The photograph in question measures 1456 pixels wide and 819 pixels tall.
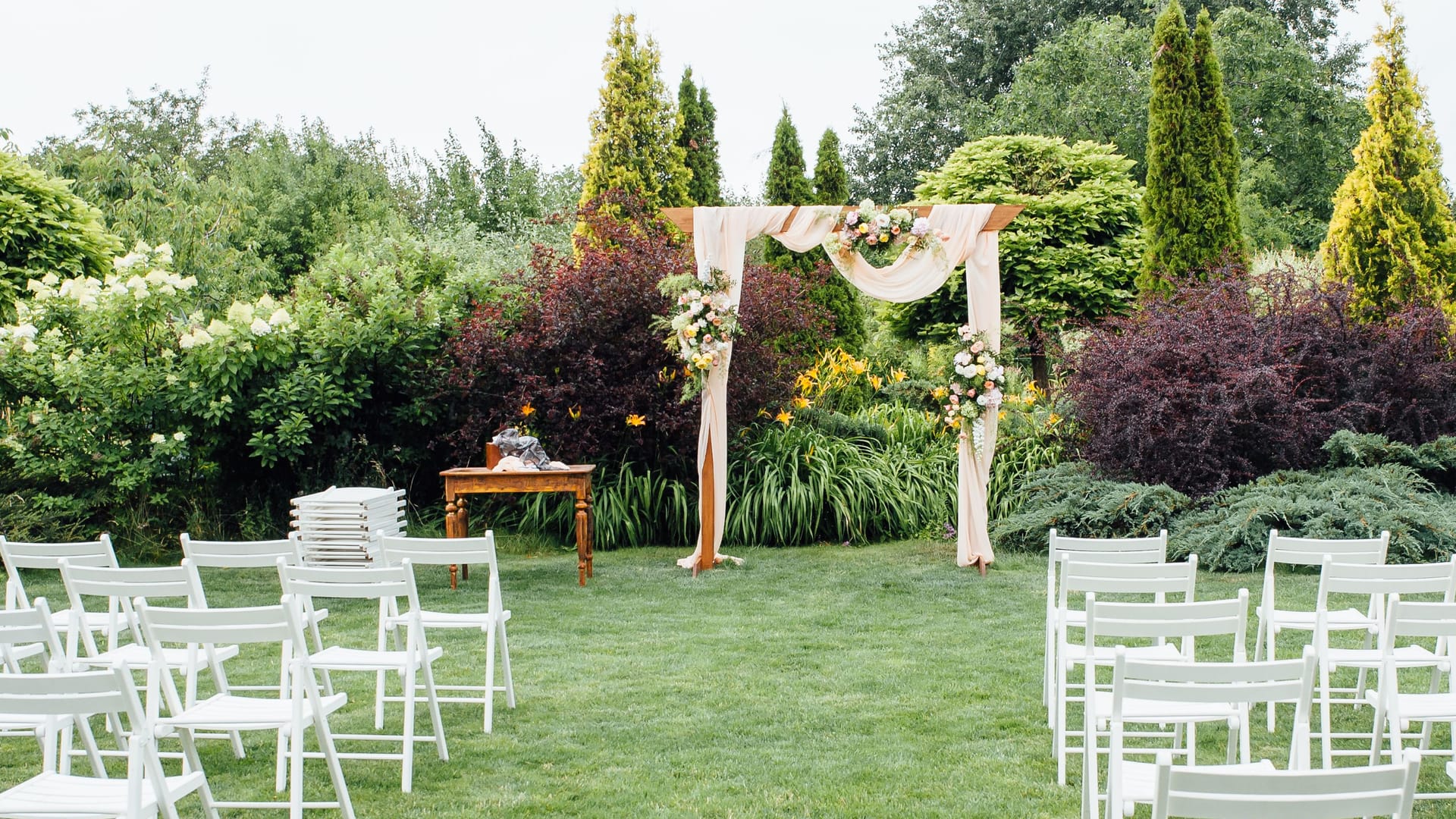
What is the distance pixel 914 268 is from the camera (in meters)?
9.21

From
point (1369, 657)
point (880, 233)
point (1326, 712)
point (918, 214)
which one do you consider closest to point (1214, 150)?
point (918, 214)

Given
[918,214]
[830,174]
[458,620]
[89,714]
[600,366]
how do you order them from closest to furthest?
1. [89,714]
2. [458,620]
3. [918,214]
4. [600,366]
5. [830,174]

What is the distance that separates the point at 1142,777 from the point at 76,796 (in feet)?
10.0

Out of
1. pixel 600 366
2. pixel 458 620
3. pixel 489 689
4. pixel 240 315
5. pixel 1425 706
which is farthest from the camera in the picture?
pixel 600 366

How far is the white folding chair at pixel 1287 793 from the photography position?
7.79 feet

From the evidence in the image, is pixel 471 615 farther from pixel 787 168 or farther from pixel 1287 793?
pixel 787 168

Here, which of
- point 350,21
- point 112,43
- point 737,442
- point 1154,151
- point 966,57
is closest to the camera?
point 737,442

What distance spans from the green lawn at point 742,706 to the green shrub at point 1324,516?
12.2 inches

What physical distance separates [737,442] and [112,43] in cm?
1672

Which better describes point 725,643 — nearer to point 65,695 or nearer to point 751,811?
point 751,811

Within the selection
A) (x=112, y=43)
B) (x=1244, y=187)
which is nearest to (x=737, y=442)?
(x=1244, y=187)

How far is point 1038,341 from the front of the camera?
15.3 m

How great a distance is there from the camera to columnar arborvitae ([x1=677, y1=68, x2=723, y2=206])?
725 inches

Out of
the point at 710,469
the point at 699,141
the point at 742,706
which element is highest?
the point at 699,141
